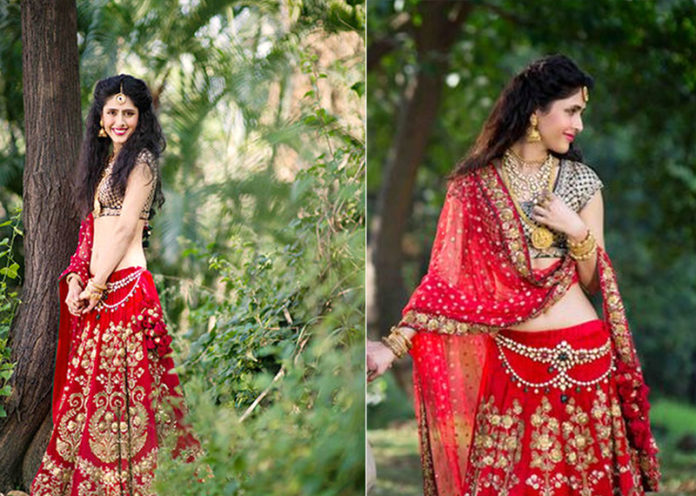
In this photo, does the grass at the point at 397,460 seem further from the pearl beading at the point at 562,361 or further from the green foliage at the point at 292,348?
the pearl beading at the point at 562,361

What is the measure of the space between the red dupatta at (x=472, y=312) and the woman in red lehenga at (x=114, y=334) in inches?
34.7

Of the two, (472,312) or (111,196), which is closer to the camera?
(472,312)

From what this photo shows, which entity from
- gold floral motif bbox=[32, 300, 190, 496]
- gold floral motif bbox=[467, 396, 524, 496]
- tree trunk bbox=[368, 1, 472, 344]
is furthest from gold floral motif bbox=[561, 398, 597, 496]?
tree trunk bbox=[368, 1, 472, 344]

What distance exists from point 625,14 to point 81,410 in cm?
550

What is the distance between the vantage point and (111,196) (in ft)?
10.4

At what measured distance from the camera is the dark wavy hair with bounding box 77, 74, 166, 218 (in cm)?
316

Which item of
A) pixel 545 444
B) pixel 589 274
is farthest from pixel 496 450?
pixel 589 274

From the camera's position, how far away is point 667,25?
680 cm

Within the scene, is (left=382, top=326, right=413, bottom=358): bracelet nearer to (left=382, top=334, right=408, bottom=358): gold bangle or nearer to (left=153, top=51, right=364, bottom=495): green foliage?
(left=382, top=334, right=408, bottom=358): gold bangle

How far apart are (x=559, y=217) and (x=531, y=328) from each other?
1.21 feet

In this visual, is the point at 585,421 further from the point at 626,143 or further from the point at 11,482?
the point at 626,143

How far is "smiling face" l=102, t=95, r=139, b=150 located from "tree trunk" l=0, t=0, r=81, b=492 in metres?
0.34

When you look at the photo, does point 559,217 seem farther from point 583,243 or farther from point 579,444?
point 579,444

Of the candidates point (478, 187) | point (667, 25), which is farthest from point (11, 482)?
point (667, 25)
